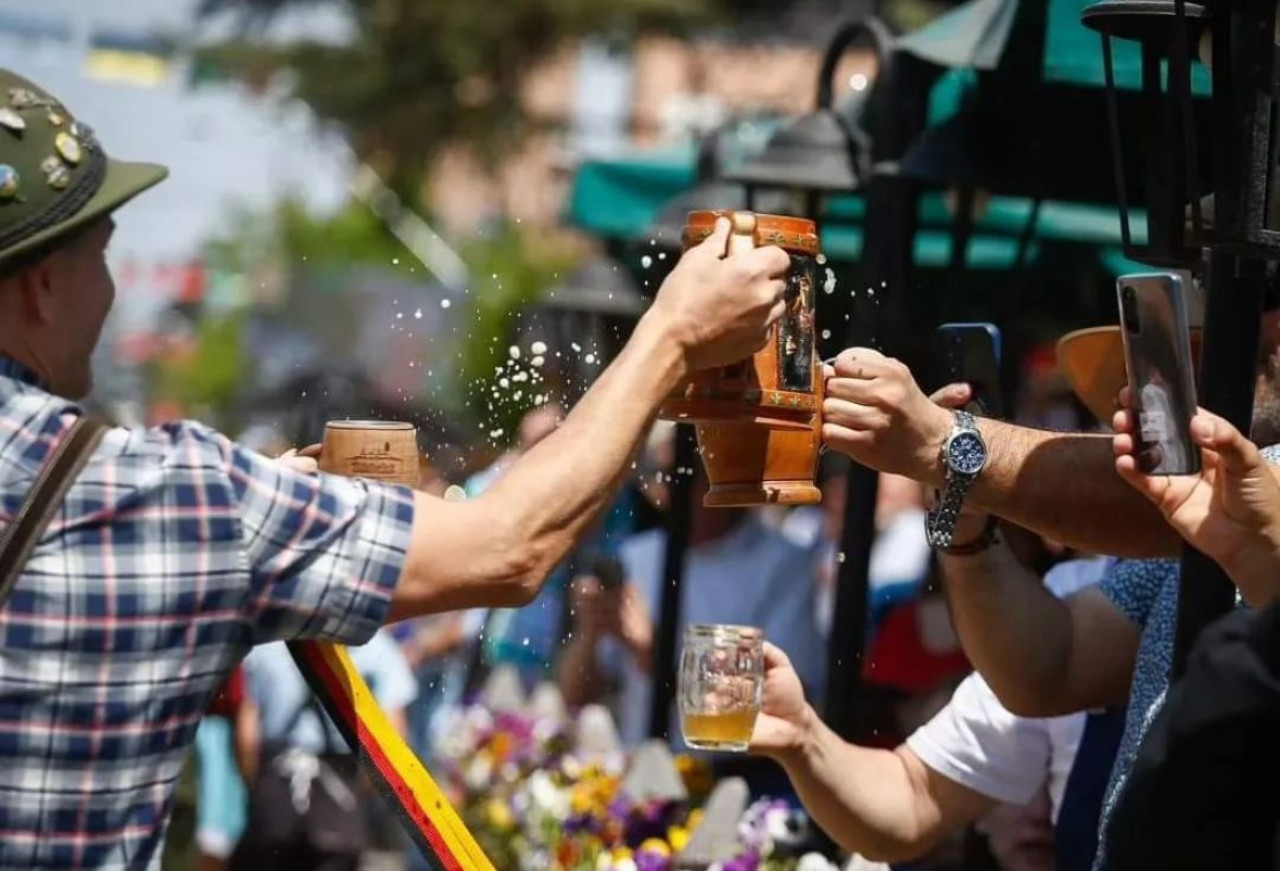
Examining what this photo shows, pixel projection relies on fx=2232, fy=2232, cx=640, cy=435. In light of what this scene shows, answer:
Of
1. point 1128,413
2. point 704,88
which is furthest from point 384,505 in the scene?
point 704,88

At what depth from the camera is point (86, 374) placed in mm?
2531

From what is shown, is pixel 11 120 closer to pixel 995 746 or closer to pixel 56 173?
pixel 56 173

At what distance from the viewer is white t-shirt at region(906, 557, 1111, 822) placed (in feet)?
12.7

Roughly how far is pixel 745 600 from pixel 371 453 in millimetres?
3751

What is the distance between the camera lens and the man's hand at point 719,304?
2.67 m

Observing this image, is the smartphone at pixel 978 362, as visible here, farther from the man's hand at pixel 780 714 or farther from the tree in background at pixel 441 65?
the tree in background at pixel 441 65

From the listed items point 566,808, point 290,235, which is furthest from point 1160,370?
point 290,235

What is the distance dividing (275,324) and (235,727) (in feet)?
27.1

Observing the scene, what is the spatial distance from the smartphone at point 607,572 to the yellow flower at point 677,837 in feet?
3.48

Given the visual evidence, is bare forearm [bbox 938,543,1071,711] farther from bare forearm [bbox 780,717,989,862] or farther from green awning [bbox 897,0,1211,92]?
green awning [bbox 897,0,1211,92]

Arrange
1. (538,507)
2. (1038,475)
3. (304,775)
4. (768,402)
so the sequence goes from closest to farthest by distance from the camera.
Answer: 1. (538,507)
2. (768,402)
3. (1038,475)
4. (304,775)

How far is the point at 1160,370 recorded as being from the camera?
2.77 metres

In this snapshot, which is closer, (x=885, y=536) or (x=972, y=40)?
(x=972, y=40)

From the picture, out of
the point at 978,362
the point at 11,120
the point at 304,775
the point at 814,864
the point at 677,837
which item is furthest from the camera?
the point at 304,775
